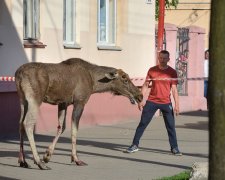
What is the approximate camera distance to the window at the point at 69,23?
19516 mm

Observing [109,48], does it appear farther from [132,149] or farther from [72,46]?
[132,149]

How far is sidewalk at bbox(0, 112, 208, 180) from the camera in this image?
446 inches

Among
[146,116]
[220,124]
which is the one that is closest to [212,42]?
[220,124]

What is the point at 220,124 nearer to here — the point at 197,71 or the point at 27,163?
the point at 27,163

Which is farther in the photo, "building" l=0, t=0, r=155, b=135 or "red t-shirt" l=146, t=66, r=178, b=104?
"building" l=0, t=0, r=155, b=135

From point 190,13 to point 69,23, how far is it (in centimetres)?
2170

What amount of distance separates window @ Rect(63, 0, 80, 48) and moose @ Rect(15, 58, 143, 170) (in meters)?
6.72

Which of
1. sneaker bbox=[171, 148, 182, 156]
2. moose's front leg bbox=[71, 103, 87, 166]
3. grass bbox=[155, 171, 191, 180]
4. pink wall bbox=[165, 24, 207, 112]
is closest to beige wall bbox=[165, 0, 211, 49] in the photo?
pink wall bbox=[165, 24, 207, 112]

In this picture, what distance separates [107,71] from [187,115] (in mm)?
12370

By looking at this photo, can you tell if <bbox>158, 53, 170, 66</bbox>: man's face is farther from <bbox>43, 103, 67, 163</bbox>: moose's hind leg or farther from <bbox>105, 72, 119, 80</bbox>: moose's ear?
<bbox>43, 103, 67, 163</bbox>: moose's hind leg

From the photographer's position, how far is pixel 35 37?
1798cm

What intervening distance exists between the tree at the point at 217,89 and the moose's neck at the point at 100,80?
6321mm

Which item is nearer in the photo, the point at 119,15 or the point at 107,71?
the point at 107,71

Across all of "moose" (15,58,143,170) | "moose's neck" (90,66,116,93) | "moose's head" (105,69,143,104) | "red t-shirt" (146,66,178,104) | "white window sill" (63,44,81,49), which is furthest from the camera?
"white window sill" (63,44,81,49)
